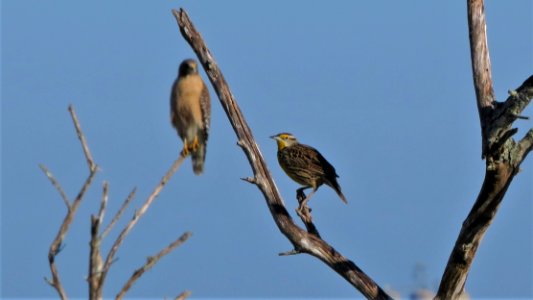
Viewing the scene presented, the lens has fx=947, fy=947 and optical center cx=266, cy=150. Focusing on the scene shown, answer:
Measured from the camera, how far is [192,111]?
1002 cm

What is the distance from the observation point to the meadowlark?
9789 mm

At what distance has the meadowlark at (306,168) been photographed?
979cm

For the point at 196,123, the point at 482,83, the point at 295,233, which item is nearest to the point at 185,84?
the point at 196,123

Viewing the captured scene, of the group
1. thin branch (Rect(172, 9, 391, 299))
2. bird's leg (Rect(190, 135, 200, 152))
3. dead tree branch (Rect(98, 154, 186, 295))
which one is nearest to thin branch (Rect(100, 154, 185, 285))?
dead tree branch (Rect(98, 154, 186, 295))

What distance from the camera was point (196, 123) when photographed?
1009 cm

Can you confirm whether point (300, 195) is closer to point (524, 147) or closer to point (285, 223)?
point (285, 223)

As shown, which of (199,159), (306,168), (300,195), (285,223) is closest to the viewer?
(285,223)

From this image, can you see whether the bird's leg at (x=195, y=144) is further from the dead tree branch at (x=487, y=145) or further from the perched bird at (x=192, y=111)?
the dead tree branch at (x=487, y=145)

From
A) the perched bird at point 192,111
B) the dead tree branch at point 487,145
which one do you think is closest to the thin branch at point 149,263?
the dead tree branch at point 487,145

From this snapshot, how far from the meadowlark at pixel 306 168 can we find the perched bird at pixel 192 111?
94 centimetres

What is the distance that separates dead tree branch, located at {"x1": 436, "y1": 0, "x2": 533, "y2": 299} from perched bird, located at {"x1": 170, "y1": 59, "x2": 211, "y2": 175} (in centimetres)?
318

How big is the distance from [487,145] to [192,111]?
3685mm

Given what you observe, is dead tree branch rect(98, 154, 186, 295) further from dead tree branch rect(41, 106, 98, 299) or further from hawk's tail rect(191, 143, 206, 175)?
hawk's tail rect(191, 143, 206, 175)

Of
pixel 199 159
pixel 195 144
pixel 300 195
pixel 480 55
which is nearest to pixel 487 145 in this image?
pixel 480 55
